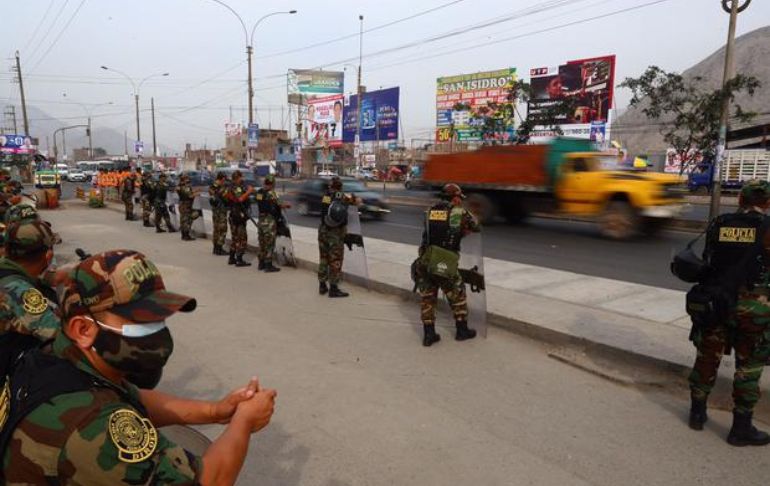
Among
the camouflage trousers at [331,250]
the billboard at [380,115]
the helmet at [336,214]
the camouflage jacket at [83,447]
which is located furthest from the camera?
the billboard at [380,115]

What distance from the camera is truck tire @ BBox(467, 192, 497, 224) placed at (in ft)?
52.1

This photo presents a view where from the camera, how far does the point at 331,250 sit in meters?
7.39

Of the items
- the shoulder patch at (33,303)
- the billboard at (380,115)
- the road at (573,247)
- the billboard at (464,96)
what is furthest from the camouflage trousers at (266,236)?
the billboard at (380,115)

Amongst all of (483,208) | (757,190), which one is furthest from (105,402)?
(483,208)

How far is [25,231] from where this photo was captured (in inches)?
115

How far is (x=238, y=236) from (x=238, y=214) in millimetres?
413

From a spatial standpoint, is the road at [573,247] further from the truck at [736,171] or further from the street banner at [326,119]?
the street banner at [326,119]

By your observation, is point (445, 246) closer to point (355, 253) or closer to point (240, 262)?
point (355, 253)

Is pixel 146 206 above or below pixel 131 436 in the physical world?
below

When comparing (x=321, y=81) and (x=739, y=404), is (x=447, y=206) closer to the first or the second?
(x=739, y=404)

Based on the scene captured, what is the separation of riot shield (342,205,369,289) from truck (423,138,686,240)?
7.19 metres

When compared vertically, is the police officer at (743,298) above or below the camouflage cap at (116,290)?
below

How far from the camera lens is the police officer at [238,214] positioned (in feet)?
31.8

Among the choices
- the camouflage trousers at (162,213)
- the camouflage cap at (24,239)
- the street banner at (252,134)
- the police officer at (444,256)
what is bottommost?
the camouflage trousers at (162,213)
